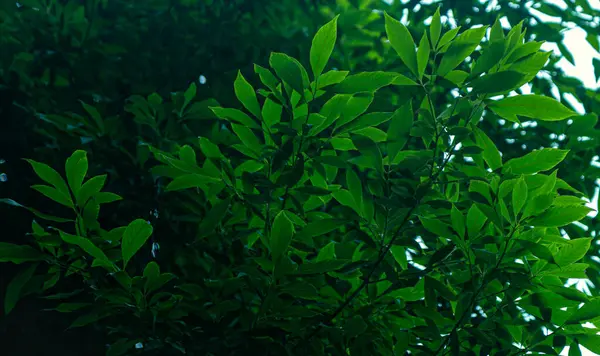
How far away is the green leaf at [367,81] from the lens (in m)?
1.27

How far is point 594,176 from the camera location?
7.37 feet

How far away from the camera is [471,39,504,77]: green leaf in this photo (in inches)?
48.0

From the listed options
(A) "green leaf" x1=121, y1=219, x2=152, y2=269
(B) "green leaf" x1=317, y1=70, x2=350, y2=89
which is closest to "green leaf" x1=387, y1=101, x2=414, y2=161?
(B) "green leaf" x1=317, y1=70, x2=350, y2=89

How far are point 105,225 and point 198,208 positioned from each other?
1.48 feet

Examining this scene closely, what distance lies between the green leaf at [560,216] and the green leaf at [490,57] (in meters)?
0.32

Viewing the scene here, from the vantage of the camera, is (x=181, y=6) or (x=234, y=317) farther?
(x=181, y=6)

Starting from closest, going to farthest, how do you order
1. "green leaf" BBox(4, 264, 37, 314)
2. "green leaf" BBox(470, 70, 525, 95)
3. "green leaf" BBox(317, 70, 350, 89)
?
"green leaf" BBox(470, 70, 525, 95) < "green leaf" BBox(317, 70, 350, 89) < "green leaf" BBox(4, 264, 37, 314)

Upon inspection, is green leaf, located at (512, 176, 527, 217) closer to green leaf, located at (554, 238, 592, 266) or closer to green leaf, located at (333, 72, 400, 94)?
green leaf, located at (554, 238, 592, 266)

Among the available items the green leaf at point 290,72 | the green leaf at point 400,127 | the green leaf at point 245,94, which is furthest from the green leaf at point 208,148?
the green leaf at point 400,127

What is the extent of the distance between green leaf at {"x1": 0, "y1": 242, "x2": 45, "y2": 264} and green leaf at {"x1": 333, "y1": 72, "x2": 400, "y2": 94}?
72cm

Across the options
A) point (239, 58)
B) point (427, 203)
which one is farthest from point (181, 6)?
point (427, 203)

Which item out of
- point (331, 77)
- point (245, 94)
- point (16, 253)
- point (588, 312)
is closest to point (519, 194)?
point (588, 312)

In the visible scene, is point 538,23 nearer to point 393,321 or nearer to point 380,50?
point 380,50

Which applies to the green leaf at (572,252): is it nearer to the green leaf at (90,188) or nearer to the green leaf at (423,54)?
the green leaf at (423,54)
